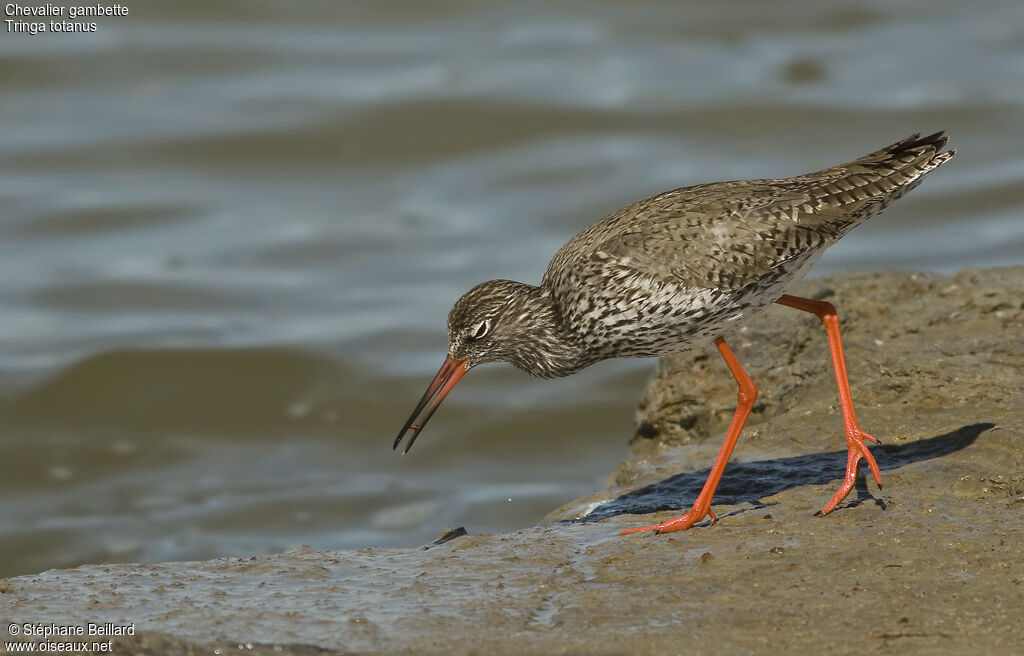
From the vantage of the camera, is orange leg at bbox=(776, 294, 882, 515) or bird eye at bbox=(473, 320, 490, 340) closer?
orange leg at bbox=(776, 294, 882, 515)

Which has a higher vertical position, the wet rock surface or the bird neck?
the bird neck

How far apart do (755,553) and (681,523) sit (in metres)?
0.73

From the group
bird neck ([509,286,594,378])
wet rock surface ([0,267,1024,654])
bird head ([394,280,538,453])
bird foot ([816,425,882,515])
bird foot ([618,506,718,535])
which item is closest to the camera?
wet rock surface ([0,267,1024,654])

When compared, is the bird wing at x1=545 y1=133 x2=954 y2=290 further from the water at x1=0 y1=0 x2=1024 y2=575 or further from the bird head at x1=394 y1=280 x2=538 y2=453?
the water at x1=0 y1=0 x2=1024 y2=575

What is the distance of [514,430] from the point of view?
12.3 meters

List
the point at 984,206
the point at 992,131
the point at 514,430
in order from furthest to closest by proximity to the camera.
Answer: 1. the point at 992,131
2. the point at 984,206
3. the point at 514,430

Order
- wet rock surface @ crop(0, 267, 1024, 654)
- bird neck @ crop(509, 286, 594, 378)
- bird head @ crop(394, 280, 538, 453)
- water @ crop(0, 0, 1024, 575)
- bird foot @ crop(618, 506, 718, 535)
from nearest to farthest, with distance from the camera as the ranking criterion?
wet rock surface @ crop(0, 267, 1024, 654) → bird foot @ crop(618, 506, 718, 535) → bird neck @ crop(509, 286, 594, 378) → bird head @ crop(394, 280, 538, 453) → water @ crop(0, 0, 1024, 575)

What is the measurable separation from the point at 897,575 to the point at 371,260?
424 inches

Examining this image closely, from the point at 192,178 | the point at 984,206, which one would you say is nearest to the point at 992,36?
the point at 984,206

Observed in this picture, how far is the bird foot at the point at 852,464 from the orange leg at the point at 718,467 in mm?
574

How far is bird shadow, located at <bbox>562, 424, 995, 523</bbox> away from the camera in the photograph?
667cm

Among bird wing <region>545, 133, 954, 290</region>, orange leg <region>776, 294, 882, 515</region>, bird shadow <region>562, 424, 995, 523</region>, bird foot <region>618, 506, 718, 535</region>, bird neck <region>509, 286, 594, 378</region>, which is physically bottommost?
bird foot <region>618, 506, 718, 535</region>

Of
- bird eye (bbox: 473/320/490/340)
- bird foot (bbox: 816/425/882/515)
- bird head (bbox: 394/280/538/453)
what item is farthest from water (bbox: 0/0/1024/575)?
bird foot (bbox: 816/425/882/515)

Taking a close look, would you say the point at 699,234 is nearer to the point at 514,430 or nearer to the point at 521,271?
the point at 514,430
